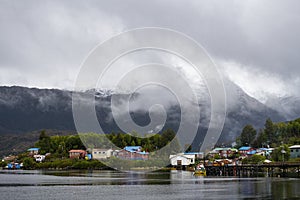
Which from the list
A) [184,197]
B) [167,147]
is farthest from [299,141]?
[184,197]

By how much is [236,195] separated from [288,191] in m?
→ 7.33

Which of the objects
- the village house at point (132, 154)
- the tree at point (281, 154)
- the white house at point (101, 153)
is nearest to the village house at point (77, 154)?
the white house at point (101, 153)

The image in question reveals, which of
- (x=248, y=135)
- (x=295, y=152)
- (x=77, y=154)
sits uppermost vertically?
(x=248, y=135)

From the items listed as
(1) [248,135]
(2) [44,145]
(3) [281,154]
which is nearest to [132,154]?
(2) [44,145]

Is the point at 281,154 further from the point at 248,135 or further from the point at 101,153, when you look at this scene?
the point at 248,135

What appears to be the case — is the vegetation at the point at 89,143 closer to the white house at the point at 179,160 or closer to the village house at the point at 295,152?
the white house at the point at 179,160

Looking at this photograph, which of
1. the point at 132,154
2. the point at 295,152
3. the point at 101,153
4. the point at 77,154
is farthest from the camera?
the point at 77,154

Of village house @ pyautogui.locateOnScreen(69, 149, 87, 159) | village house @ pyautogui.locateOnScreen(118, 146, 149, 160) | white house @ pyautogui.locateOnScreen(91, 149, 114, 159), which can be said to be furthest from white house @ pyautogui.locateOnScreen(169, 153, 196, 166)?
village house @ pyautogui.locateOnScreen(69, 149, 87, 159)

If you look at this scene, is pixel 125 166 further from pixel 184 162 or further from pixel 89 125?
pixel 89 125

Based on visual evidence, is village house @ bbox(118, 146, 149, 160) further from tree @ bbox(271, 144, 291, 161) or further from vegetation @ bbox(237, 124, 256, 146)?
vegetation @ bbox(237, 124, 256, 146)

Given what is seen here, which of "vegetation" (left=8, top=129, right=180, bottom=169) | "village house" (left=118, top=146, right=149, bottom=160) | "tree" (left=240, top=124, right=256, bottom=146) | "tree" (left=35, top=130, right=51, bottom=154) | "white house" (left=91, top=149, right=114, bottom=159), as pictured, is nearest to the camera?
"village house" (left=118, top=146, right=149, bottom=160)

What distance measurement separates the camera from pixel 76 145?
160 m

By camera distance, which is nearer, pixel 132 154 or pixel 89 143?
pixel 132 154

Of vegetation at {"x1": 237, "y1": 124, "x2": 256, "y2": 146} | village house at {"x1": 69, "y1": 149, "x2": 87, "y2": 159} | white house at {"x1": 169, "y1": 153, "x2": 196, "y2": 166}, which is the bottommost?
white house at {"x1": 169, "y1": 153, "x2": 196, "y2": 166}
